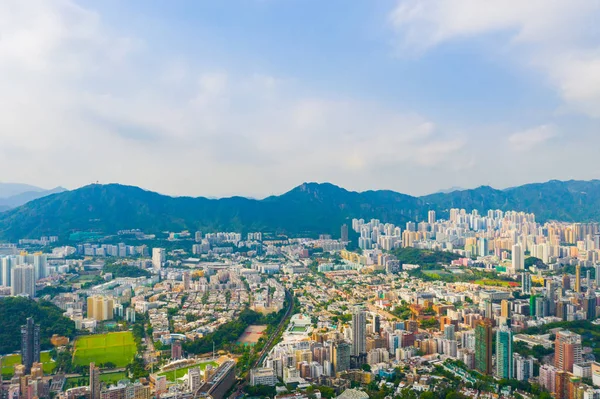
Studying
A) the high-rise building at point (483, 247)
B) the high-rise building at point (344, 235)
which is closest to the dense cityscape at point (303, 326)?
the high-rise building at point (483, 247)

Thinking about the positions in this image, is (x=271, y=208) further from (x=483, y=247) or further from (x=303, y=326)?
(x=303, y=326)

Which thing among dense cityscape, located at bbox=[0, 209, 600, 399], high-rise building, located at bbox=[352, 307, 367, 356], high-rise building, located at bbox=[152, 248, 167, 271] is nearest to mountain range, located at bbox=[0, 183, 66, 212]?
dense cityscape, located at bbox=[0, 209, 600, 399]

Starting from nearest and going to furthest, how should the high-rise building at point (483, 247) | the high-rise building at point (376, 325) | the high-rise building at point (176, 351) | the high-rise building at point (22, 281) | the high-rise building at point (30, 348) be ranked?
1. the high-rise building at point (30, 348)
2. the high-rise building at point (176, 351)
3. the high-rise building at point (376, 325)
4. the high-rise building at point (22, 281)
5. the high-rise building at point (483, 247)

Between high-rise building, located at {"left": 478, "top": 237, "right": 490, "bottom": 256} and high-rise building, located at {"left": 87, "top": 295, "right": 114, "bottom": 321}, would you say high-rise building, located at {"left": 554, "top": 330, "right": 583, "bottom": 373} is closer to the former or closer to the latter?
high-rise building, located at {"left": 87, "top": 295, "right": 114, "bottom": 321}

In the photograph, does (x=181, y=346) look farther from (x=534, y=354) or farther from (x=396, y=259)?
(x=396, y=259)

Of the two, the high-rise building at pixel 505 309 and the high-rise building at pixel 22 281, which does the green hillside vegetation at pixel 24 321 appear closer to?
the high-rise building at pixel 22 281

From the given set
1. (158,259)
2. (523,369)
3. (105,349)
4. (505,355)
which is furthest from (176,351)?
(158,259)
